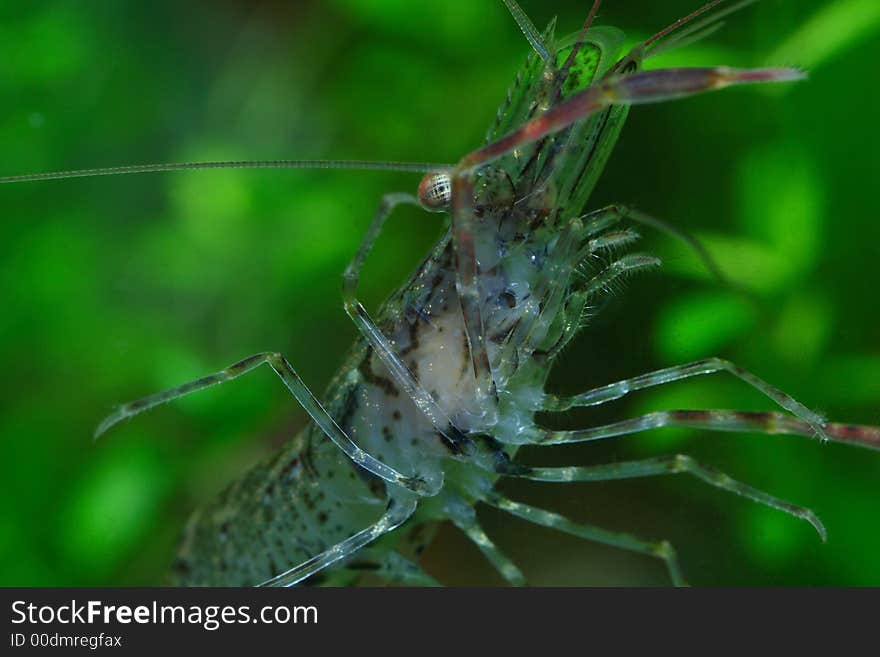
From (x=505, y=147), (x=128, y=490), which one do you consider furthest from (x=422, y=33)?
(x=128, y=490)

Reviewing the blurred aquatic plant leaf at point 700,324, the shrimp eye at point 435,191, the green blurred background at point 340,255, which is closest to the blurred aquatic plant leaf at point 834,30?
the green blurred background at point 340,255

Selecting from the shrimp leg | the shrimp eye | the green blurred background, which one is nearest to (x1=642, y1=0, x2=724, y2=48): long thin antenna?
the green blurred background

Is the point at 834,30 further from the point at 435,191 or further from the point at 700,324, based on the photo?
A: the point at 435,191

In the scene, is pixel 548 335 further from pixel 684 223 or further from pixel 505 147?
pixel 505 147

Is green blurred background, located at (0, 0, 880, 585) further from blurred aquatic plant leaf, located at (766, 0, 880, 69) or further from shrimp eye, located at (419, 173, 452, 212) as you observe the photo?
shrimp eye, located at (419, 173, 452, 212)

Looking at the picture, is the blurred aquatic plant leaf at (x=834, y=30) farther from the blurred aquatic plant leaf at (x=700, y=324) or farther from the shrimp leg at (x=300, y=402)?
the shrimp leg at (x=300, y=402)

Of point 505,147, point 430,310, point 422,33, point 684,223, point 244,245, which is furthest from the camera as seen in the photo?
point 244,245
